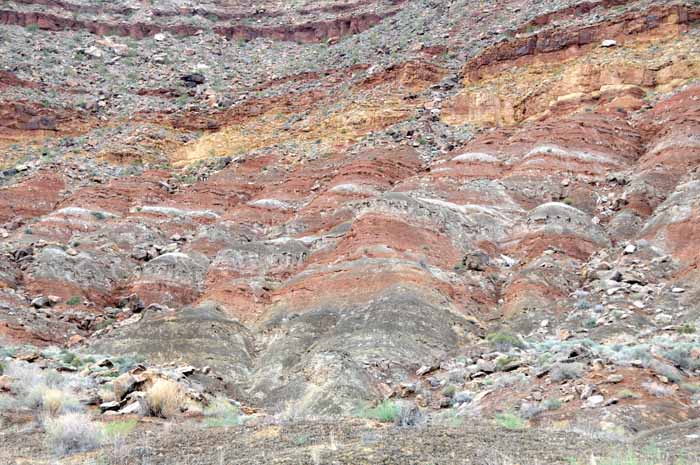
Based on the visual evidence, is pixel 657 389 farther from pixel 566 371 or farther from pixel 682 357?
Answer: pixel 682 357

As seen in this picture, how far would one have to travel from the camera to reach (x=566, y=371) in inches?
523

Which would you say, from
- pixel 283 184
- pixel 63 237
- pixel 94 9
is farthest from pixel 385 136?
pixel 94 9

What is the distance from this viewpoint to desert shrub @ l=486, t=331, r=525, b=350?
57.5 ft

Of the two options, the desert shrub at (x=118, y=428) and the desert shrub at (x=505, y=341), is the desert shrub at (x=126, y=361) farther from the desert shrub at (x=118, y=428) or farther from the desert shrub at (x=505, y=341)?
the desert shrub at (x=505, y=341)

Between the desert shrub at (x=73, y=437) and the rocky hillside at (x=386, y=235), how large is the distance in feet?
0.77

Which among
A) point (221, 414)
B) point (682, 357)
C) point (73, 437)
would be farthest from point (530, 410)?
point (73, 437)

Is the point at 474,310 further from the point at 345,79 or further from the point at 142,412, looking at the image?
the point at 345,79

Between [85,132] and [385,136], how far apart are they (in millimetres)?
19140

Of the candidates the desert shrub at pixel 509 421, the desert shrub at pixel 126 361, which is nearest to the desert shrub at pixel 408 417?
the desert shrub at pixel 509 421

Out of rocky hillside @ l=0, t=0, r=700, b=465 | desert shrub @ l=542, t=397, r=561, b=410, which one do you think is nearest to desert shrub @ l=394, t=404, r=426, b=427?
rocky hillside @ l=0, t=0, r=700, b=465

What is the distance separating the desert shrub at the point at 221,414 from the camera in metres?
12.0

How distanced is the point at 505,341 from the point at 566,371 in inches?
176

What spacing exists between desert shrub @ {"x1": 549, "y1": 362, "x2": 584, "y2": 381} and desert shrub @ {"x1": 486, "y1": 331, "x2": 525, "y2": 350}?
3.87 meters

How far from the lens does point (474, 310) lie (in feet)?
70.6
